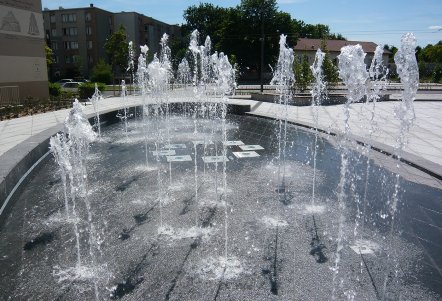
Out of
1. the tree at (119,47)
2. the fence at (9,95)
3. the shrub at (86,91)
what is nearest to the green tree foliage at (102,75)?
the tree at (119,47)

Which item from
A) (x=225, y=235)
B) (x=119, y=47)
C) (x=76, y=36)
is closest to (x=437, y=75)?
(x=119, y=47)

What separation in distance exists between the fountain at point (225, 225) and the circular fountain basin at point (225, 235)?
0.07ft

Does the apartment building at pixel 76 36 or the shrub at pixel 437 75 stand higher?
the apartment building at pixel 76 36

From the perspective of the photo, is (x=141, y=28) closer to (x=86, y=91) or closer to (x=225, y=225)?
(x=86, y=91)

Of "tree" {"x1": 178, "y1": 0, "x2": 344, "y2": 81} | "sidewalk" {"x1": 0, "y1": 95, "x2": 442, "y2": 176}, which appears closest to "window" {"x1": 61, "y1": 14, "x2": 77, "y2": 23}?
"tree" {"x1": 178, "y1": 0, "x2": 344, "y2": 81}

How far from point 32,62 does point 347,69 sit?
2204cm

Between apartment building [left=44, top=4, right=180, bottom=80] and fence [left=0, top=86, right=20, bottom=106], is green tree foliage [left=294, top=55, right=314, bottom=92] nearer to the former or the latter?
fence [left=0, top=86, right=20, bottom=106]

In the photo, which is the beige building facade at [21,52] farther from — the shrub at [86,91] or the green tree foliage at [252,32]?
the green tree foliage at [252,32]

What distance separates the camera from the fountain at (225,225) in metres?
4.25

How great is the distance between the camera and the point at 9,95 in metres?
20.5

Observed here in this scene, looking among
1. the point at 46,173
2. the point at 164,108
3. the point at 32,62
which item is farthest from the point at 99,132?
the point at 32,62

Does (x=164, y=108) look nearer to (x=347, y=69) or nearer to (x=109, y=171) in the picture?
(x=109, y=171)

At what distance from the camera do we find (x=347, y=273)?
14.7ft

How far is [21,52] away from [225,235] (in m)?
21.7
